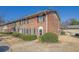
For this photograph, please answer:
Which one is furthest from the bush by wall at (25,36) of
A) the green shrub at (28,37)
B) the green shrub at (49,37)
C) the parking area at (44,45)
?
the green shrub at (49,37)

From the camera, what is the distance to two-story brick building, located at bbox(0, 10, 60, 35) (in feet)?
32.8

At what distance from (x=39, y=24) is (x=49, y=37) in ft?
2.74

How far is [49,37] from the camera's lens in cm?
987

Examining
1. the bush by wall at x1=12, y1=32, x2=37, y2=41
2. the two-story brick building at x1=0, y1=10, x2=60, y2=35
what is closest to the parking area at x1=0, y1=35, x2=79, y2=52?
the bush by wall at x1=12, y1=32, x2=37, y2=41

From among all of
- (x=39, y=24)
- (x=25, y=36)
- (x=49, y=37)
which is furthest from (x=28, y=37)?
(x=49, y=37)

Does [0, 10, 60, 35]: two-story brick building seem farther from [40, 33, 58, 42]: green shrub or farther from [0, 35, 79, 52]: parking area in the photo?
[0, 35, 79, 52]: parking area

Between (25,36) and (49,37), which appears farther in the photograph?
(25,36)

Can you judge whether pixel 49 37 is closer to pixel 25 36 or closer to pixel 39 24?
pixel 39 24
